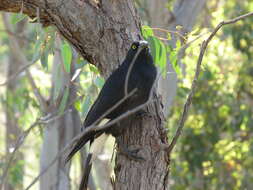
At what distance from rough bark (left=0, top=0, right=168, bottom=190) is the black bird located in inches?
2.9

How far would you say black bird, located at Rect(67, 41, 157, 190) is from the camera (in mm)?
2867

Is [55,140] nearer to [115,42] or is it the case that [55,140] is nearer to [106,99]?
[106,99]

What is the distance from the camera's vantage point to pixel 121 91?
2.98 metres

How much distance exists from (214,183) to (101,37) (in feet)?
14.7

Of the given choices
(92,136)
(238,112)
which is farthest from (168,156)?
(238,112)

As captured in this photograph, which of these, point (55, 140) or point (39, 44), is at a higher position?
point (55, 140)

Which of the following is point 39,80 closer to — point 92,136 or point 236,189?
point 236,189

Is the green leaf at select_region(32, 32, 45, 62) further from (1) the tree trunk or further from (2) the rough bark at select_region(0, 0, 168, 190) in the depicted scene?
(1) the tree trunk

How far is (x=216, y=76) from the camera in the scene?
6688 millimetres

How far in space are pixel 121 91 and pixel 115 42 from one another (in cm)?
26

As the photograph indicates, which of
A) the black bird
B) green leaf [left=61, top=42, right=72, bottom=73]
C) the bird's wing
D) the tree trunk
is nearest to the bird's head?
the black bird

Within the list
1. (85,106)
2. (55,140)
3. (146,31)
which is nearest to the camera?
(146,31)

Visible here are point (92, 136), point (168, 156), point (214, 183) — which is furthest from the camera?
point (214, 183)

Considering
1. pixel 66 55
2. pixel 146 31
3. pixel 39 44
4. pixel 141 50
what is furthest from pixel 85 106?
pixel 141 50
